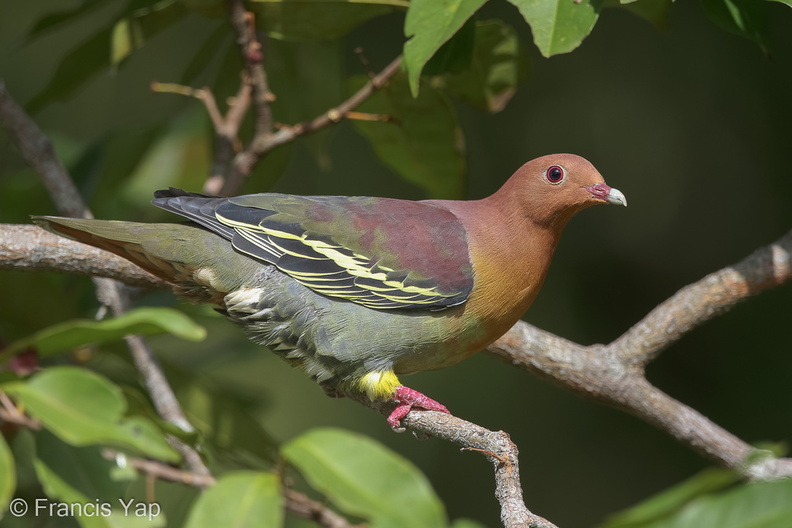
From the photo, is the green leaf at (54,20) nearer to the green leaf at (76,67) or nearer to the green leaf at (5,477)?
the green leaf at (76,67)

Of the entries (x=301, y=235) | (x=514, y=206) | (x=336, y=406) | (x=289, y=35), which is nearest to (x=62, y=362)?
(x=301, y=235)

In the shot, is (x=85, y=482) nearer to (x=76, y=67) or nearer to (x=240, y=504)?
(x=240, y=504)

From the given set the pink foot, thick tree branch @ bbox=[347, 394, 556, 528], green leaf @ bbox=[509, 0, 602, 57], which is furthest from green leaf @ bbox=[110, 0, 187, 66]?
thick tree branch @ bbox=[347, 394, 556, 528]

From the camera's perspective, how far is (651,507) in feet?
4.27

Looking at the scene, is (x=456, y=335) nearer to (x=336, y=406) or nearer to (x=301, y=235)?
(x=301, y=235)

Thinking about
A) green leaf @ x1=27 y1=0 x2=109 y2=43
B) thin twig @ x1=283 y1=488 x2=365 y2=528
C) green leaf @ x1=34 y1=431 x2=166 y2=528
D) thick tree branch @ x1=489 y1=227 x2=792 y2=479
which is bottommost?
thin twig @ x1=283 y1=488 x2=365 y2=528

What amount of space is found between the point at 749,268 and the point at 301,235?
177cm

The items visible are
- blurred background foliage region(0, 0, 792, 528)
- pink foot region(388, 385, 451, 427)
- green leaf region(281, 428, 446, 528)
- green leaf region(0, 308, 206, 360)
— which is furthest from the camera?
blurred background foliage region(0, 0, 792, 528)

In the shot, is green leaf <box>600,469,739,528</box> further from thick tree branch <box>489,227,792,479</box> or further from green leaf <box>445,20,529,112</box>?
green leaf <box>445,20,529,112</box>

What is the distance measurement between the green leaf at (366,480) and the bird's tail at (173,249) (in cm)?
147

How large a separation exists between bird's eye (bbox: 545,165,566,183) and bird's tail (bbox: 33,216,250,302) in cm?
111

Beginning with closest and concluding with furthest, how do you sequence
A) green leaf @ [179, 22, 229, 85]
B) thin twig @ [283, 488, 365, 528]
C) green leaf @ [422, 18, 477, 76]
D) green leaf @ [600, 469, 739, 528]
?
green leaf @ [600, 469, 739, 528] → thin twig @ [283, 488, 365, 528] → green leaf @ [422, 18, 477, 76] → green leaf @ [179, 22, 229, 85]

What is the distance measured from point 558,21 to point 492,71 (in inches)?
42.9

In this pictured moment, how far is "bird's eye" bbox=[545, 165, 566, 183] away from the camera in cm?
309
